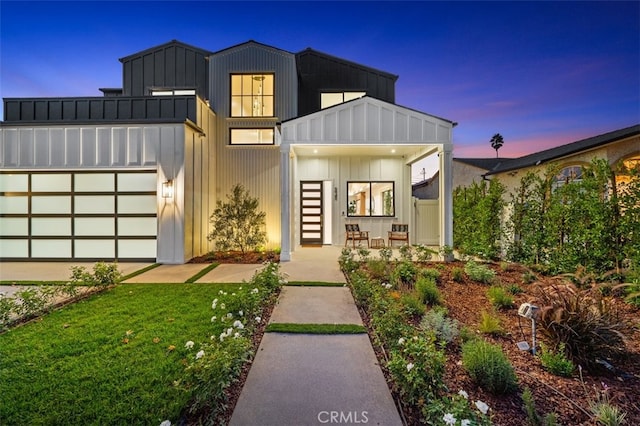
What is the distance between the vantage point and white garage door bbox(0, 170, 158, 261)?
6.95 m

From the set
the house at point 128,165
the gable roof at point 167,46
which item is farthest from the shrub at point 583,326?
the gable roof at point 167,46

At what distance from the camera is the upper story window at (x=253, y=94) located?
30.4ft

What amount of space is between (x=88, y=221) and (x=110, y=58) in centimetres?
748

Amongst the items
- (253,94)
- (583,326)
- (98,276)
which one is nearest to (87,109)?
(253,94)

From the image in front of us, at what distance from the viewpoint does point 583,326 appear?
7.70 feet

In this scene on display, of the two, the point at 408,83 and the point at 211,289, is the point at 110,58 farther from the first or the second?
the point at 408,83

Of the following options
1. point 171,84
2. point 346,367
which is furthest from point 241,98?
point 346,367

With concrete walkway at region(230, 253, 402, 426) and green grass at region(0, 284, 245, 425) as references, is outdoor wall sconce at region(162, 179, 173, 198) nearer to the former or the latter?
green grass at region(0, 284, 245, 425)

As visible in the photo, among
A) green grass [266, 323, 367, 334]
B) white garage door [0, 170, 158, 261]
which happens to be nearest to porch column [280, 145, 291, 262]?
white garage door [0, 170, 158, 261]

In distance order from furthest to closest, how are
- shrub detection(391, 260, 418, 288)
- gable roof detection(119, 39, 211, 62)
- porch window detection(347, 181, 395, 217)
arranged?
gable roof detection(119, 39, 211, 62)
porch window detection(347, 181, 395, 217)
shrub detection(391, 260, 418, 288)

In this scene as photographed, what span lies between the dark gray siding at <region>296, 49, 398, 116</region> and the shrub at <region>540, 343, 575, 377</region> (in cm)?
962

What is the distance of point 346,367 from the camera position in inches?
93.3

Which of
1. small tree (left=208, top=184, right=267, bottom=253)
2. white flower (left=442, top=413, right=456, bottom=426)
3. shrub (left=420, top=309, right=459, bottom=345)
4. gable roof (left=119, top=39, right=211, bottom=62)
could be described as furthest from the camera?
gable roof (left=119, top=39, right=211, bottom=62)

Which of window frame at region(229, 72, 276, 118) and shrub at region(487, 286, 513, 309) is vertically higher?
window frame at region(229, 72, 276, 118)
